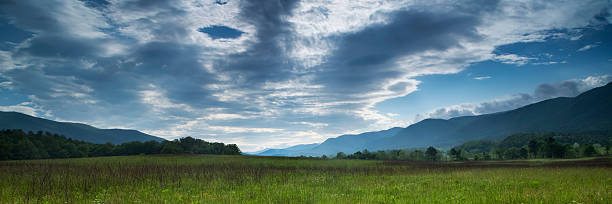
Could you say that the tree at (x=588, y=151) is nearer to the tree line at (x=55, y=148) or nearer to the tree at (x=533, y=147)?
the tree at (x=533, y=147)

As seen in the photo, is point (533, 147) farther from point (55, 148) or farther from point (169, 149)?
point (55, 148)

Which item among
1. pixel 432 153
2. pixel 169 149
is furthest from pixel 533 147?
pixel 169 149

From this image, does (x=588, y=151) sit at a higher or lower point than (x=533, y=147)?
lower

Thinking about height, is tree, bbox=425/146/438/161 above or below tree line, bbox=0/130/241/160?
below

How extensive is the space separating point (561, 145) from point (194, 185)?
426ft

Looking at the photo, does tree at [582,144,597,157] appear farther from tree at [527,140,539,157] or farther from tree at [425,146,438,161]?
tree at [425,146,438,161]

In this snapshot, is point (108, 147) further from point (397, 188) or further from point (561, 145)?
point (561, 145)

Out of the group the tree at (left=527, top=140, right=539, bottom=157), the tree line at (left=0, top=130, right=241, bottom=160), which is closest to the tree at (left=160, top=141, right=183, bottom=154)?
the tree line at (left=0, top=130, right=241, bottom=160)

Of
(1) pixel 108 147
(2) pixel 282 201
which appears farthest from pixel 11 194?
(1) pixel 108 147

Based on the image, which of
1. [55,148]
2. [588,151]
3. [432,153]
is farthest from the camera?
[432,153]

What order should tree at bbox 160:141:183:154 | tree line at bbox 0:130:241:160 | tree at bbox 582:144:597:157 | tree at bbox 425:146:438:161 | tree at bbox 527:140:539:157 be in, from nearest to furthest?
tree line at bbox 0:130:241:160 < tree at bbox 160:141:183:154 < tree at bbox 582:144:597:157 < tree at bbox 527:140:539:157 < tree at bbox 425:146:438:161

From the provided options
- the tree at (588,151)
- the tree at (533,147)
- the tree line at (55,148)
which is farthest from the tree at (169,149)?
the tree at (588,151)

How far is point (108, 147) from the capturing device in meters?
84.1

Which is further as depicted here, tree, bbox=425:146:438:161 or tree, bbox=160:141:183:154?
tree, bbox=425:146:438:161
